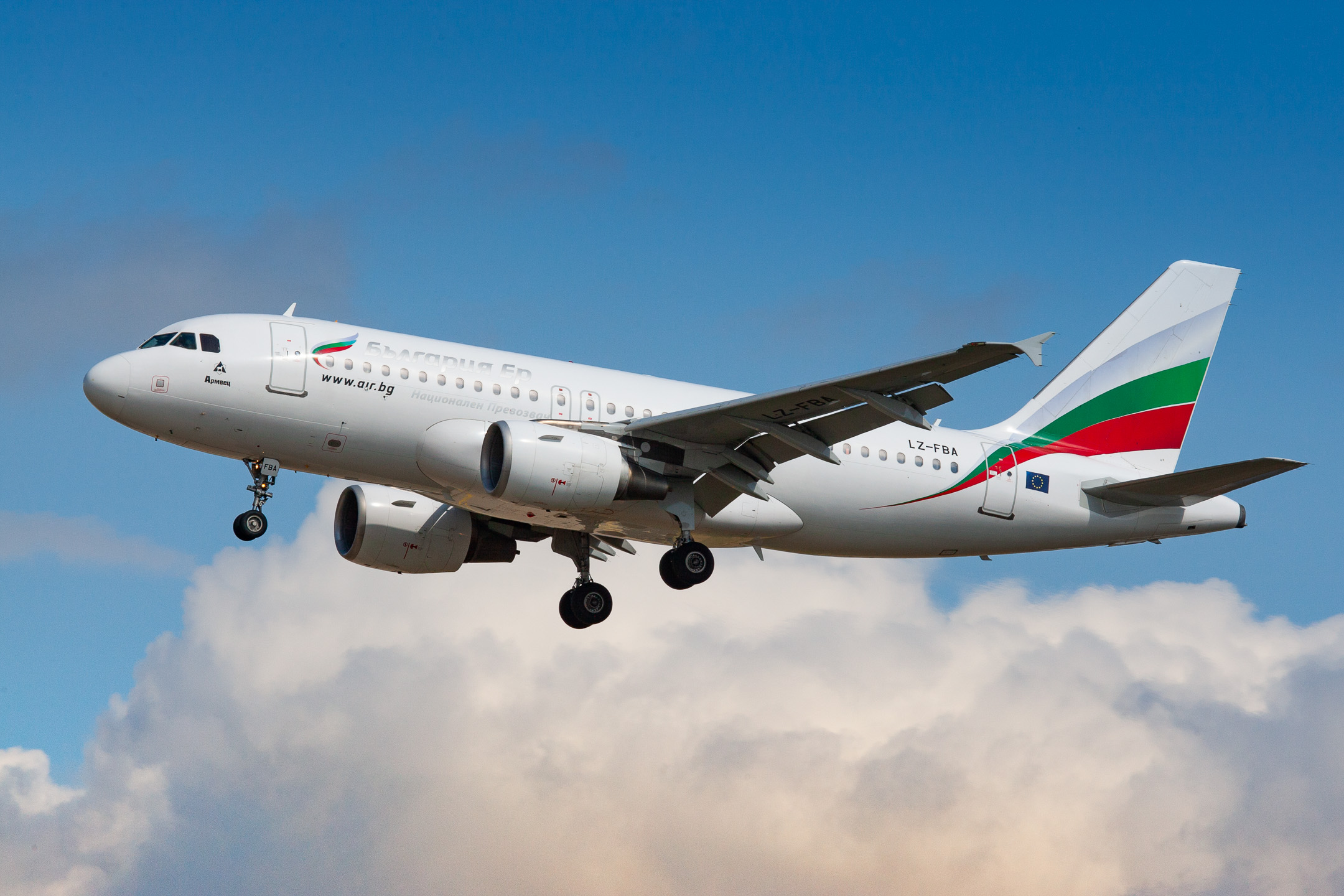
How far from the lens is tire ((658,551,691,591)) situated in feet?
91.0

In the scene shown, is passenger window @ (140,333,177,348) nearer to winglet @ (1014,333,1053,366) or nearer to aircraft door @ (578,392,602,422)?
aircraft door @ (578,392,602,422)

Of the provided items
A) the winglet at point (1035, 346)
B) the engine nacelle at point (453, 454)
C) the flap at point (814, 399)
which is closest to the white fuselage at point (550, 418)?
the engine nacelle at point (453, 454)

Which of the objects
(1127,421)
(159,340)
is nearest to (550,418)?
(159,340)

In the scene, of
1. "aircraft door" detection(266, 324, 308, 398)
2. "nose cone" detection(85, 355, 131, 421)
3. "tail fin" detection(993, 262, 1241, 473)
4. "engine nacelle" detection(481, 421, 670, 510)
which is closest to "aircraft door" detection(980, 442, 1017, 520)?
"tail fin" detection(993, 262, 1241, 473)

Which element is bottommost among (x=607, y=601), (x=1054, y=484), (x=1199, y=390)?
(x=607, y=601)

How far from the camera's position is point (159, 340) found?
85.6 ft

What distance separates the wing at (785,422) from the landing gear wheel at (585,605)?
15.1 ft

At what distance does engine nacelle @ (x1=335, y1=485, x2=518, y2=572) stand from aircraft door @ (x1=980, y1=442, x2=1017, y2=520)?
11.0 m

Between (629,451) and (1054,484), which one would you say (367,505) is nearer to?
(629,451)

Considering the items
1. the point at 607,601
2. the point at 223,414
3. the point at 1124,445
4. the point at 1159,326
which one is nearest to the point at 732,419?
the point at 607,601

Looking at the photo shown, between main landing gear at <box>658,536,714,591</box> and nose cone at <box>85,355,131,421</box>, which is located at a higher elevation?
nose cone at <box>85,355,131,421</box>

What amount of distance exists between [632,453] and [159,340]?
361 inches

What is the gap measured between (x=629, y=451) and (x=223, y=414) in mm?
7599

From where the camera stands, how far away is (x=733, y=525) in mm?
28266
